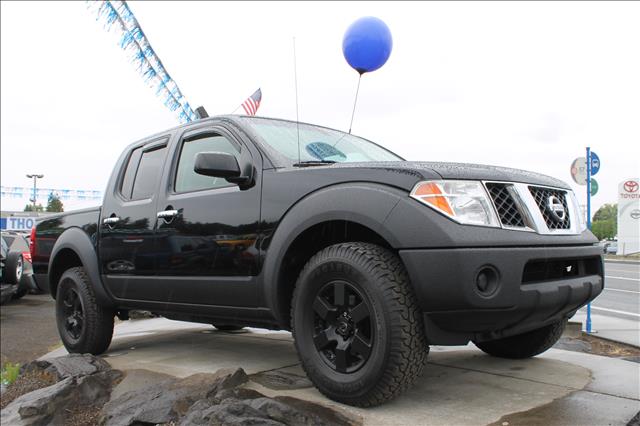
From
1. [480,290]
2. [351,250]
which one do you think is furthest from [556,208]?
[351,250]

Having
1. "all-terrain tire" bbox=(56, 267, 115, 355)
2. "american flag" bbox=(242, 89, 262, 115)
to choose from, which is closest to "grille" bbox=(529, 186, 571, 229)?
"all-terrain tire" bbox=(56, 267, 115, 355)

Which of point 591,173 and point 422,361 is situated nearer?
point 422,361

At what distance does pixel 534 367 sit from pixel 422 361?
59.6 inches

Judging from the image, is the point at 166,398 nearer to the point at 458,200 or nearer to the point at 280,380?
the point at 280,380

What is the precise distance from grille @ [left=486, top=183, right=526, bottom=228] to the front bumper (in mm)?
171

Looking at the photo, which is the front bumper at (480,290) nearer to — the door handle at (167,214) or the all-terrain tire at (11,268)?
the door handle at (167,214)

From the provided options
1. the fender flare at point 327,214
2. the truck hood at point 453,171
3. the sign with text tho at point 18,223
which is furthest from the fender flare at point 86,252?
the sign with text tho at point 18,223

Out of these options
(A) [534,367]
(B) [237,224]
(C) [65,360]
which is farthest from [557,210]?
(C) [65,360]

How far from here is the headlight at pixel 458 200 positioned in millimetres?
2643

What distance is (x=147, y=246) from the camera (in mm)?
4102

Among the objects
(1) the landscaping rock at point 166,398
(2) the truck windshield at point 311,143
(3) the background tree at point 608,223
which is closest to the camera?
(1) the landscaping rock at point 166,398

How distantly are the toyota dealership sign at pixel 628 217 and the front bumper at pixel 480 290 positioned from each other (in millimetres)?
3841

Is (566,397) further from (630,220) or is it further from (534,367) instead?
(630,220)

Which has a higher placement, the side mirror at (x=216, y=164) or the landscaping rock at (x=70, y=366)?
the side mirror at (x=216, y=164)
